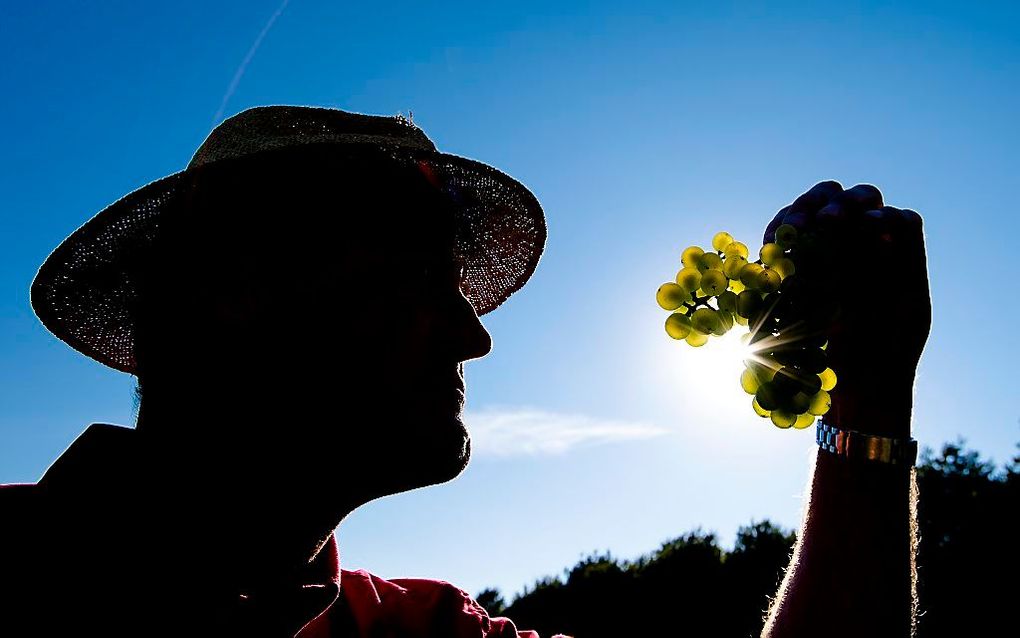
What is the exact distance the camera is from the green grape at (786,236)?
1706 mm

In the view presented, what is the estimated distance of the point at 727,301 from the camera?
172 cm

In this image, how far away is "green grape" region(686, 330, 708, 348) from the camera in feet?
5.82

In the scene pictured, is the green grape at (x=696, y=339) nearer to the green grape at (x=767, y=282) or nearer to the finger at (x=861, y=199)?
the green grape at (x=767, y=282)

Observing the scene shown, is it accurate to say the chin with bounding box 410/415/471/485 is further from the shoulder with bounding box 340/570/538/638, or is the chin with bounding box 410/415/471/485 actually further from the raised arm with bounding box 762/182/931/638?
the raised arm with bounding box 762/182/931/638

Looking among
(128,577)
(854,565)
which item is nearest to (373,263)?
(128,577)

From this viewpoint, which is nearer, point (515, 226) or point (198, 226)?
point (198, 226)

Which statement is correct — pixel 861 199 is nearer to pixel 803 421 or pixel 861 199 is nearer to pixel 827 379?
pixel 827 379

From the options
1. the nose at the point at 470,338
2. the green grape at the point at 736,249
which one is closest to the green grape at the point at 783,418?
the green grape at the point at 736,249

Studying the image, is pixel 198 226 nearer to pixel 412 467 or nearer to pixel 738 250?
pixel 412 467

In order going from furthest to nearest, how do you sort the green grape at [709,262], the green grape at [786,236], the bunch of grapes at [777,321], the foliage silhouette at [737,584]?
1. the foliage silhouette at [737,584]
2. the green grape at [709,262]
3. the green grape at [786,236]
4. the bunch of grapes at [777,321]

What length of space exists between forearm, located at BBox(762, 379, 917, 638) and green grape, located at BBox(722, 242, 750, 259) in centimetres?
49

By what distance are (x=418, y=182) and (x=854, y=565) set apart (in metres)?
1.78

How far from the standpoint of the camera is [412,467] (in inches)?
73.9

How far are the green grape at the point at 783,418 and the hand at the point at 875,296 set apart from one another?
0.82 feet
